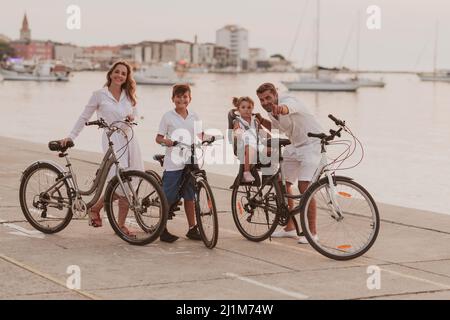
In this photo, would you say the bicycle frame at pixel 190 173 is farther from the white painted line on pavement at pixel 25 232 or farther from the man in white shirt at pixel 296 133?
the white painted line on pavement at pixel 25 232

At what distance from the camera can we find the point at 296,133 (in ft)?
25.7

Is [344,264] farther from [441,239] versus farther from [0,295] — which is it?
[0,295]

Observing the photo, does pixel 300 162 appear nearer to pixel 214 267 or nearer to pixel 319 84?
pixel 214 267

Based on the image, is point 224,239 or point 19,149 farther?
point 19,149

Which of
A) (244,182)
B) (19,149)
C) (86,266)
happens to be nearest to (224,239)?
(244,182)

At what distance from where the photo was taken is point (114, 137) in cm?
788

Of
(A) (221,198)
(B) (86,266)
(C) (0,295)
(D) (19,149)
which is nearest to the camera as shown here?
(C) (0,295)

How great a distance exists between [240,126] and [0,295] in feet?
9.91

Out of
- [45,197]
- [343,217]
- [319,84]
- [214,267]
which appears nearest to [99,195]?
[45,197]

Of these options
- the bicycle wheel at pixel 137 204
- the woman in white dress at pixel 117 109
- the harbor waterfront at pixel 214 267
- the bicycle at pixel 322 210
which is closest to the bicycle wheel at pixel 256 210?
the bicycle at pixel 322 210

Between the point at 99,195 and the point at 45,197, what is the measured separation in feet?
1.84

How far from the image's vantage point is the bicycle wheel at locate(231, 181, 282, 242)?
7.72m

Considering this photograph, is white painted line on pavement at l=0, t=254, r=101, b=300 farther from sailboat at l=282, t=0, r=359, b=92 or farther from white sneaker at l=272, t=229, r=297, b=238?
sailboat at l=282, t=0, r=359, b=92

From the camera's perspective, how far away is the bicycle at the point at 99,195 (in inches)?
295
